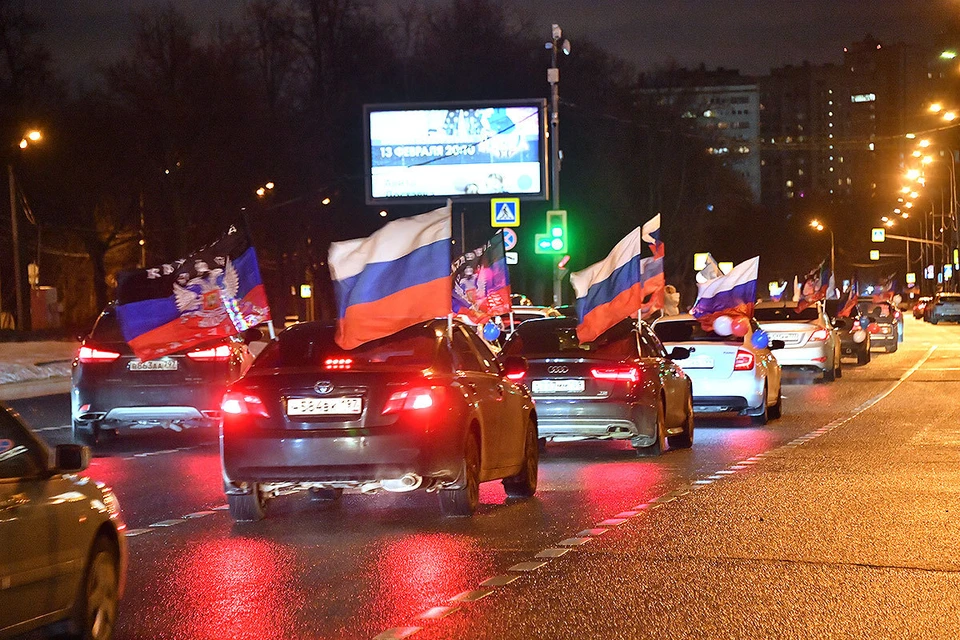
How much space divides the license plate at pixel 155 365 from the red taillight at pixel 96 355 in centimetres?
19

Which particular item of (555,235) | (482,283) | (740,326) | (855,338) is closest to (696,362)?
(740,326)

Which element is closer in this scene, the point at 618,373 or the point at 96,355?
the point at 618,373

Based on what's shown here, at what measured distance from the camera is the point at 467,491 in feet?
35.2

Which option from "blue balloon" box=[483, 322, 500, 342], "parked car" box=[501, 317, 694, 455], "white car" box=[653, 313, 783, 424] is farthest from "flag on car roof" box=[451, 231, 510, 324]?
"parked car" box=[501, 317, 694, 455]

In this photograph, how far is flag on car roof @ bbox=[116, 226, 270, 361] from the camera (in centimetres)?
1472

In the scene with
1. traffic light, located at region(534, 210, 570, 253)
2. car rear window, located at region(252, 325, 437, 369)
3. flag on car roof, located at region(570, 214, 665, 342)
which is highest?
traffic light, located at region(534, 210, 570, 253)

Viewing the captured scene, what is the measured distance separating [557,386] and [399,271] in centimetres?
388

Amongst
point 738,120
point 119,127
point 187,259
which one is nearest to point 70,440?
point 187,259

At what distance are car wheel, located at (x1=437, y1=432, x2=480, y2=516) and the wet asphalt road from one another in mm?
122

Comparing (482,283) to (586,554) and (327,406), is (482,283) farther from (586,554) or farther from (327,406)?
(586,554)

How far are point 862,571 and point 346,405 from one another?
350 cm

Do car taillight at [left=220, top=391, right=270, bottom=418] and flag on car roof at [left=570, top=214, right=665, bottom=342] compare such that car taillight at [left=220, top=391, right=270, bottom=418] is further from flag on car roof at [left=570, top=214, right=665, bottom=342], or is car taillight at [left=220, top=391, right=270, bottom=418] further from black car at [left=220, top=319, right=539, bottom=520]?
flag on car roof at [left=570, top=214, right=665, bottom=342]

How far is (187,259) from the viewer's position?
49.1 feet

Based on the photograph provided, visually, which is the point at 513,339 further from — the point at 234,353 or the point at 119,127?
the point at 119,127
